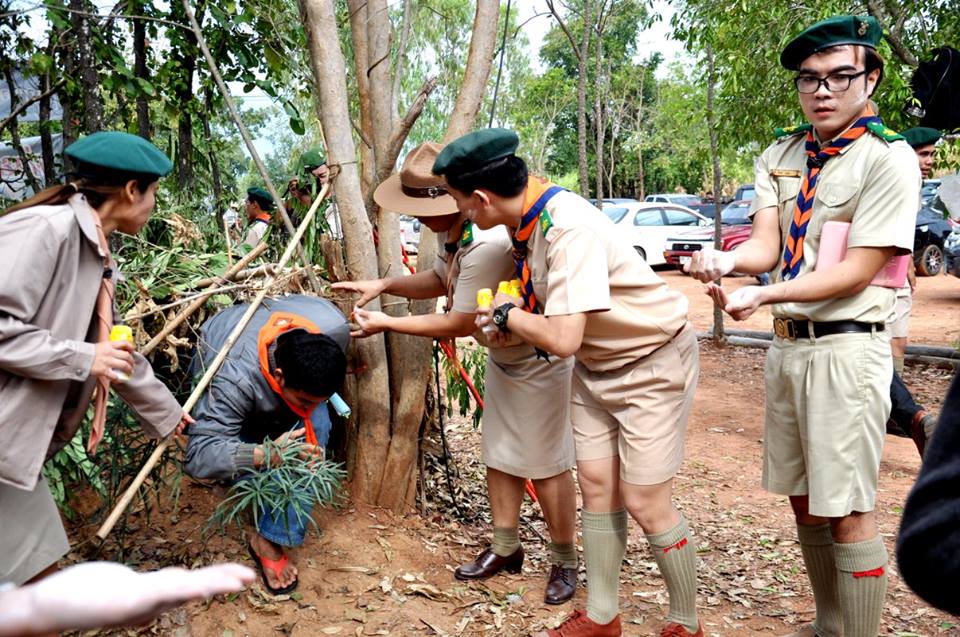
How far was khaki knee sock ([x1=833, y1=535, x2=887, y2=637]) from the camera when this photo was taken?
9.50 ft

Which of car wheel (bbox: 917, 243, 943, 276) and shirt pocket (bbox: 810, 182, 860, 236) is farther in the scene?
car wheel (bbox: 917, 243, 943, 276)

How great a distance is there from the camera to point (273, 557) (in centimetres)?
354

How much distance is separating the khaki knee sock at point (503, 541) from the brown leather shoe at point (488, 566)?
0.02 metres

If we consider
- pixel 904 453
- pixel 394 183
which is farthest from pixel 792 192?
pixel 904 453

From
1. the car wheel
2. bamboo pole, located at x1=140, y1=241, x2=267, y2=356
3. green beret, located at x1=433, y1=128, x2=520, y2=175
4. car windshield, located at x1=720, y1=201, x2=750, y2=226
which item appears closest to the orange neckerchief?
bamboo pole, located at x1=140, y1=241, x2=267, y2=356

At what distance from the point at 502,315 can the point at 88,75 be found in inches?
149

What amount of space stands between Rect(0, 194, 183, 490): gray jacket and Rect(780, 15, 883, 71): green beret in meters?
2.39

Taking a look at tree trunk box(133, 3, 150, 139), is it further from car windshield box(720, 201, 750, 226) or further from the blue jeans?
car windshield box(720, 201, 750, 226)

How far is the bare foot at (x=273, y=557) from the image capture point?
3.50 meters

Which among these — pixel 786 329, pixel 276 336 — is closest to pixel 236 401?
pixel 276 336

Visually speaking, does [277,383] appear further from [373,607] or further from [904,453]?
[904,453]

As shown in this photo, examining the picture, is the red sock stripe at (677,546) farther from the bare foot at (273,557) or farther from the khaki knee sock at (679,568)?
the bare foot at (273,557)

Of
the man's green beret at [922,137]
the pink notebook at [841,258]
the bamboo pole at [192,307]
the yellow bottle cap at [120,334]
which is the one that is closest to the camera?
the yellow bottle cap at [120,334]

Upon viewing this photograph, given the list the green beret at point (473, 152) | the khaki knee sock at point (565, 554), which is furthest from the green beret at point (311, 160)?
the khaki knee sock at point (565, 554)
